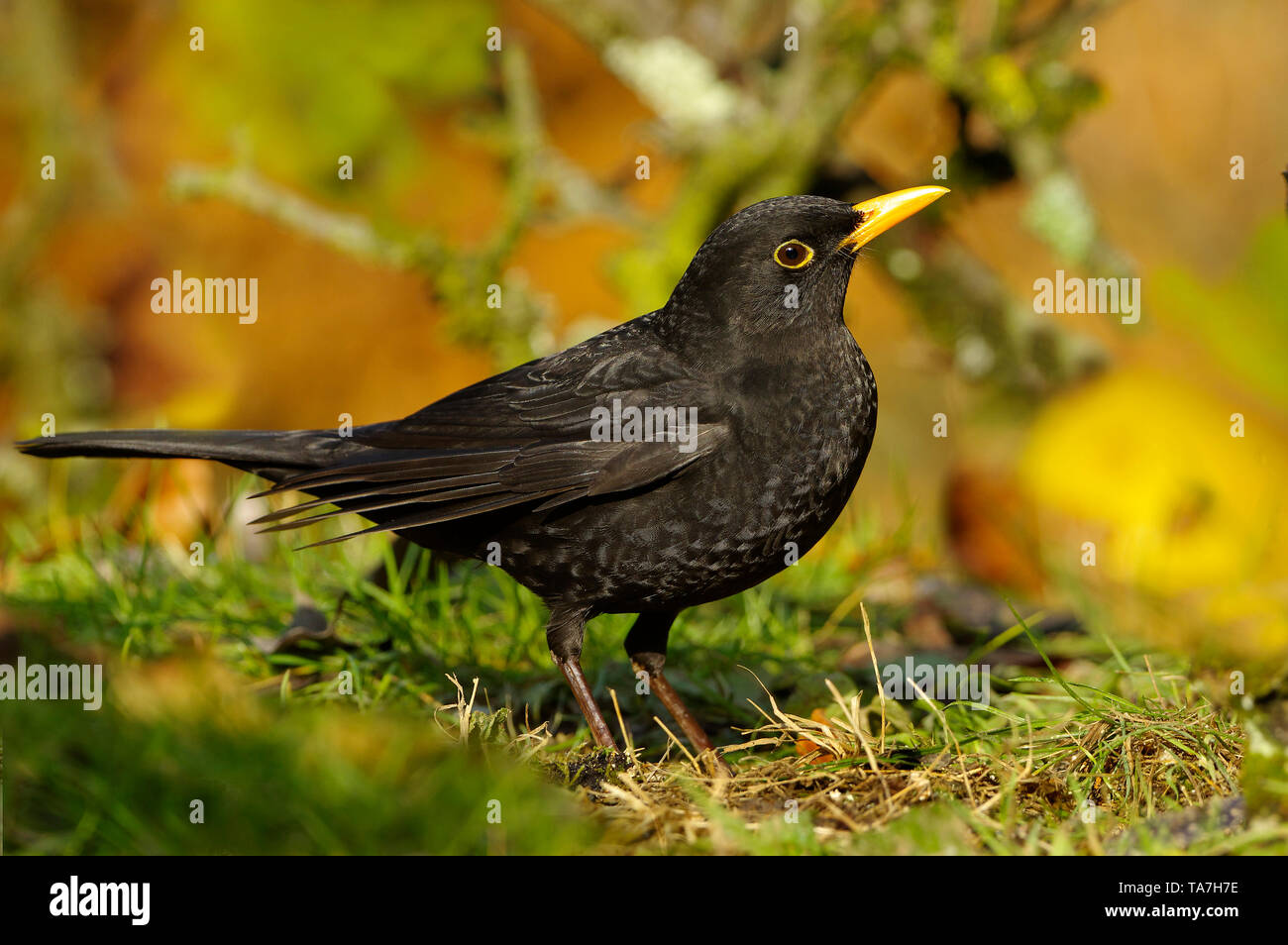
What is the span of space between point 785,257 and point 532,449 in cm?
90

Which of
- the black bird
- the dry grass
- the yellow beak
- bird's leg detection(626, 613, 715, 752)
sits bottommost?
the dry grass

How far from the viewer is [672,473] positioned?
3129mm

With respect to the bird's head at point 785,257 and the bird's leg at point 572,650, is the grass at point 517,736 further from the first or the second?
the bird's head at point 785,257

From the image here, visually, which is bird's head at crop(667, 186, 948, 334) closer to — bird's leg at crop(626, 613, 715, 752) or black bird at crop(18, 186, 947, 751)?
black bird at crop(18, 186, 947, 751)

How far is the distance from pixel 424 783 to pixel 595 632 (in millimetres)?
1528

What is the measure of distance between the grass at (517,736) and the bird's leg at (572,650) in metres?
0.11

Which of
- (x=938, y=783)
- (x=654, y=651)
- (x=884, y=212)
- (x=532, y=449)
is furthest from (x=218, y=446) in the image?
(x=938, y=783)

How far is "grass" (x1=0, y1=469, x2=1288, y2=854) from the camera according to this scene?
256 cm

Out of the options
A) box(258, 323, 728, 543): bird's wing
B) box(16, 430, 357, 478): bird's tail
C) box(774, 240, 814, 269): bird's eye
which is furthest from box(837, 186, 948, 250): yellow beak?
box(16, 430, 357, 478): bird's tail

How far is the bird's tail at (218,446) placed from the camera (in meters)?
3.38

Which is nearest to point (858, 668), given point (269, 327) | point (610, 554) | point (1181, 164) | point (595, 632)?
point (595, 632)

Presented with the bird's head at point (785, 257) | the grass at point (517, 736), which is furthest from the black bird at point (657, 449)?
the grass at point (517, 736)

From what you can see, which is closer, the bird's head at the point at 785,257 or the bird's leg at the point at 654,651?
the bird's head at the point at 785,257

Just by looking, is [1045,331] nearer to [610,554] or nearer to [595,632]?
[595,632]
